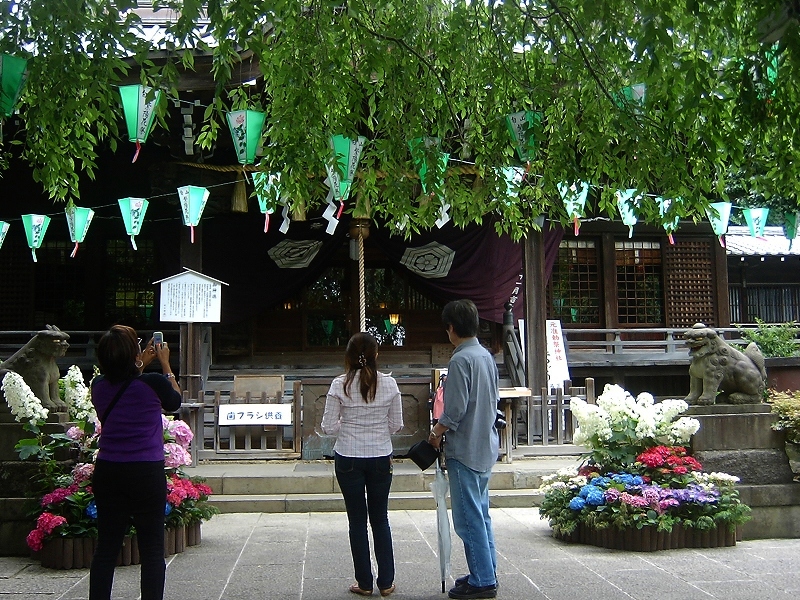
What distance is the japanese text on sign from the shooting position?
11.3 meters

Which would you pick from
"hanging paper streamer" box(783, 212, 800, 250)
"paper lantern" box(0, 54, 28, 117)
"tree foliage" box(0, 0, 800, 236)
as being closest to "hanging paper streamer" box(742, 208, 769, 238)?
"hanging paper streamer" box(783, 212, 800, 250)

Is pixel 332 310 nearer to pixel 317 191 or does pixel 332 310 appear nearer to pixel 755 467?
pixel 317 191

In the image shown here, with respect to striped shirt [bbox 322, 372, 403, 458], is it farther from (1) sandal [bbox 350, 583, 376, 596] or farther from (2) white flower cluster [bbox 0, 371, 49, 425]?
(2) white flower cluster [bbox 0, 371, 49, 425]

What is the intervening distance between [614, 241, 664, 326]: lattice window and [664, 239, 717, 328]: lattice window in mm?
209

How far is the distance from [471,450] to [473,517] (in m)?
0.43

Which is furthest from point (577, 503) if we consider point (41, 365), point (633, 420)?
point (41, 365)

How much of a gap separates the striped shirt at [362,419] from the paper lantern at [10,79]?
138 inches

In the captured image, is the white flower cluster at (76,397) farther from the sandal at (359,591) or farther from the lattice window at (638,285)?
the lattice window at (638,285)

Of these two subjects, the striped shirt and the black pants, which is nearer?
the black pants

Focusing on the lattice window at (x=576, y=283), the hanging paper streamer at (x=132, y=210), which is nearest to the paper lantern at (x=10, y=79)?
the hanging paper streamer at (x=132, y=210)

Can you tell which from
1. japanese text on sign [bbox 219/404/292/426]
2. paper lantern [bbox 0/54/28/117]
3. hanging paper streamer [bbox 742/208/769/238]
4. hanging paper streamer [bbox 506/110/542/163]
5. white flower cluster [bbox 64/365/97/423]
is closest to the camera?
paper lantern [bbox 0/54/28/117]

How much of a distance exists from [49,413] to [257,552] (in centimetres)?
235

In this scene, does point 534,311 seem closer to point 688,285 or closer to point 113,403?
point 688,285

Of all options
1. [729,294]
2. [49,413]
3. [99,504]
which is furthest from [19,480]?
[729,294]
